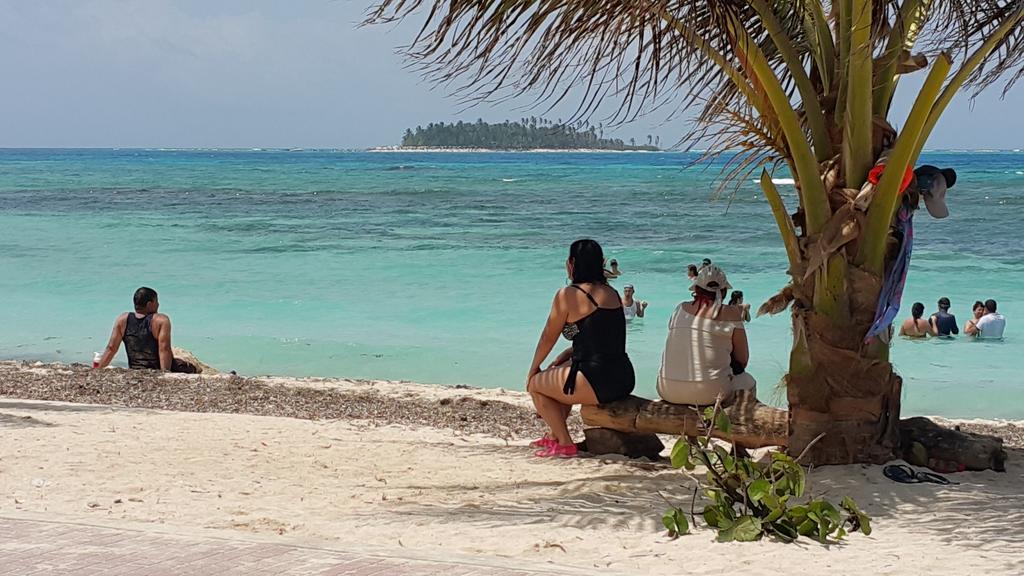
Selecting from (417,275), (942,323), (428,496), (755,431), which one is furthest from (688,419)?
(417,275)

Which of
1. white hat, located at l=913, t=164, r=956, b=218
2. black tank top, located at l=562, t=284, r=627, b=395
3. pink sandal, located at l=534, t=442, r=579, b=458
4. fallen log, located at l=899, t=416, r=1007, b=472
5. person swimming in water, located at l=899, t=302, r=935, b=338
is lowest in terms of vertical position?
pink sandal, located at l=534, t=442, r=579, b=458

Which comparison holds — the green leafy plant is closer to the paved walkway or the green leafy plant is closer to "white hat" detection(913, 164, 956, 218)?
the paved walkway

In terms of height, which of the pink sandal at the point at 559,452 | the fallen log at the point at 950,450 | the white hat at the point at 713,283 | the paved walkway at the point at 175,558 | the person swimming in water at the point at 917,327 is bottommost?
the paved walkway at the point at 175,558

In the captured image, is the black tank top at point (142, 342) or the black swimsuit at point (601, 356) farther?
the black tank top at point (142, 342)

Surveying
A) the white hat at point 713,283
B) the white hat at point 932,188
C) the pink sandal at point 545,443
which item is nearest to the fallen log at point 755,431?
the pink sandal at point 545,443

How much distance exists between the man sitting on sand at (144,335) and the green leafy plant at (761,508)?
568 cm

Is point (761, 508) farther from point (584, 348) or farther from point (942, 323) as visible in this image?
point (942, 323)

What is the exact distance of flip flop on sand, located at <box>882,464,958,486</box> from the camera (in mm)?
5348

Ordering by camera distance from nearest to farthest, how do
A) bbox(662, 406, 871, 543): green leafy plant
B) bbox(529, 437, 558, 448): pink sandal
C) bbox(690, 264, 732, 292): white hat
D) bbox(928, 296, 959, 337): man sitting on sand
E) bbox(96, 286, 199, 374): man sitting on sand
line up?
bbox(662, 406, 871, 543): green leafy plant → bbox(690, 264, 732, 292): white hat → bbox(529, 437, 558, 448): pink sandal → bbox(96, 286, 199, 374): man sitting on sand → bbox(928, 296, 959, 337): man sitting on sand

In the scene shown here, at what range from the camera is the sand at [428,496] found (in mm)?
4273

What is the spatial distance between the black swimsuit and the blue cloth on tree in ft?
4.71

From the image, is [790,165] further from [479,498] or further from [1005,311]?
[1005,311]

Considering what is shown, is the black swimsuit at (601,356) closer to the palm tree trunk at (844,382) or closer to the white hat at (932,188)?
the palm tree trunk at (844,382)

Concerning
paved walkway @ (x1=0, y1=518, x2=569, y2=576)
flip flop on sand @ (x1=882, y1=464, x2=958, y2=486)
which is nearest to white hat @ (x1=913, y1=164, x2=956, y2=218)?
flip flop on sand @ (x1=882, y1=464, x2=958, y2=486)
